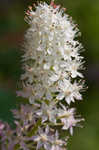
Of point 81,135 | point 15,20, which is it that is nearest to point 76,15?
point 15,20

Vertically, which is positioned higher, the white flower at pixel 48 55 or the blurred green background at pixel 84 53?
the blurred green background at pixel 84 53

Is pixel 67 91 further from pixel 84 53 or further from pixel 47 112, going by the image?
pixel 84 53

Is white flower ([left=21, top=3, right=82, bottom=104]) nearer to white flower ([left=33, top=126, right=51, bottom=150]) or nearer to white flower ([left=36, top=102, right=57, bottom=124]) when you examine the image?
white flower ([left=36, top=102, right=57, bottom=124])

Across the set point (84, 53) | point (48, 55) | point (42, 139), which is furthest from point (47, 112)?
point (84, 53)

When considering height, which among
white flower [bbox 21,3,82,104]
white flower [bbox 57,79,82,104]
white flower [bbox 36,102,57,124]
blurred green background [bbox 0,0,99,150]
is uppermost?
blurred green background [bbox 0,0,99,150]

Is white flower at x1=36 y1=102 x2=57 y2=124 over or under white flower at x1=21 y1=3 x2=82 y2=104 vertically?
under

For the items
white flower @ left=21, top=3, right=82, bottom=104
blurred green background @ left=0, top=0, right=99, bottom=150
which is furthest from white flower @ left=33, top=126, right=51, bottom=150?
blurred green background @ left=0, top=0, right=99, bottom=150

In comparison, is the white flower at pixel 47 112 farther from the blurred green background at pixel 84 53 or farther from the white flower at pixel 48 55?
the blurred green background at pixel 84 53

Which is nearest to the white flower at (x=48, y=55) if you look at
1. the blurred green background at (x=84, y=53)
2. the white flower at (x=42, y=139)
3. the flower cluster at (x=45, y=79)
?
the flower cluster at (x=45, y=79)
